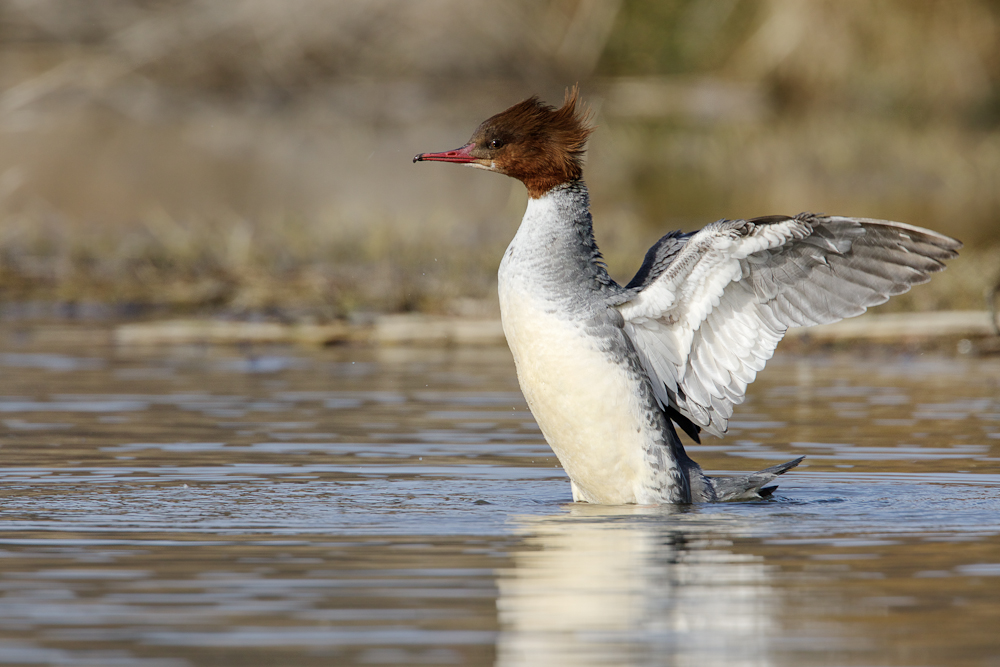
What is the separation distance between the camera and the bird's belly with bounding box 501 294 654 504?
5973 mm

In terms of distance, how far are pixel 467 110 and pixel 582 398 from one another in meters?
19.9

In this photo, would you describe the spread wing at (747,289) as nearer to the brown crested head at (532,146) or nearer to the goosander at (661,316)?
the goosander at (661,316)

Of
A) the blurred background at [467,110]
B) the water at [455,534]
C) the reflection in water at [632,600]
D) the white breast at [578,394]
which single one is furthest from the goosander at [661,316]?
the blurred background at [467,110]

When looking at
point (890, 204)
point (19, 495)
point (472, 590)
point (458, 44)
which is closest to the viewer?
point (472, 590)

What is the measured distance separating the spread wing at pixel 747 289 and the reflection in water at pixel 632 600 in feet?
2.59

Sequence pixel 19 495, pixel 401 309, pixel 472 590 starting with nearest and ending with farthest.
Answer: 1. pixel 472 590
2. pixel 19 495
3. pixel 401 309

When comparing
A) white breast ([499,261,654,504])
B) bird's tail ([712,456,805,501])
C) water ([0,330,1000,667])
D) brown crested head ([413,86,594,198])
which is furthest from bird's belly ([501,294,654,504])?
brown crested head ([413,86,594,198])

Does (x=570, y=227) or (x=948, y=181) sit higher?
(x=948, y=181)

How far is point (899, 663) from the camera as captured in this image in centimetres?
381

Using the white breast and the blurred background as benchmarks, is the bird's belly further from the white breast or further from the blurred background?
the blurred background

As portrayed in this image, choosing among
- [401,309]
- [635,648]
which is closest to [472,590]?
[635,648]

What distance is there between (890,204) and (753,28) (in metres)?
9.36

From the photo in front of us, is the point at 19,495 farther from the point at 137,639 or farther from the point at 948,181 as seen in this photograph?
the point at 948,181

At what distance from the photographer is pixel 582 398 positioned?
602 cm
